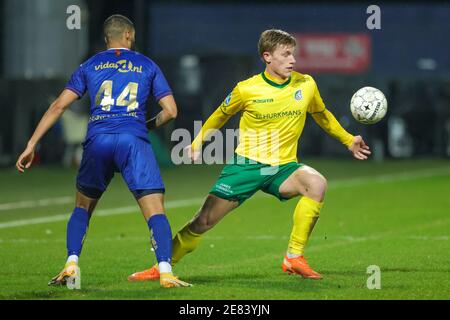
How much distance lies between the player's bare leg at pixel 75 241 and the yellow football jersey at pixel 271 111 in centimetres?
140

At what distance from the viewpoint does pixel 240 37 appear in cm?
4388

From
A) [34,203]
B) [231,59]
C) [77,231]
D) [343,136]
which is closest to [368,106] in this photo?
[343,136]

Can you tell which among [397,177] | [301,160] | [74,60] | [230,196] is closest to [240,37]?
[74,60]

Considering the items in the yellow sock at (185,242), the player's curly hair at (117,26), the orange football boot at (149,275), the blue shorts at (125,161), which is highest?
the player's curly hair at (117,26)

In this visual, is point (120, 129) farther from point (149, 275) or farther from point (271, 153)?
point (271, 153)

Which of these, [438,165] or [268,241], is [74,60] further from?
[268,241]

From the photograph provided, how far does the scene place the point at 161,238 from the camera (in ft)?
30.8

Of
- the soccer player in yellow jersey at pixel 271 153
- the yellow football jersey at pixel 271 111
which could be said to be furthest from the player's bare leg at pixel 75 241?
the yellow football jersey at pixel 271 111

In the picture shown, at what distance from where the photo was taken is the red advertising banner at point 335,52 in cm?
3814

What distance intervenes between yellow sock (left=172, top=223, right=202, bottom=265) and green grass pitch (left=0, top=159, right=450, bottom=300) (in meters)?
0.23

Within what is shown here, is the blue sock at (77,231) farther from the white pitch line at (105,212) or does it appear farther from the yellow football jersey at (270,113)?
the white pitch line at (105,212)

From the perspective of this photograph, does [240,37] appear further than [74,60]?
Yes

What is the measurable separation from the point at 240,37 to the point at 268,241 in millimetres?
30956
